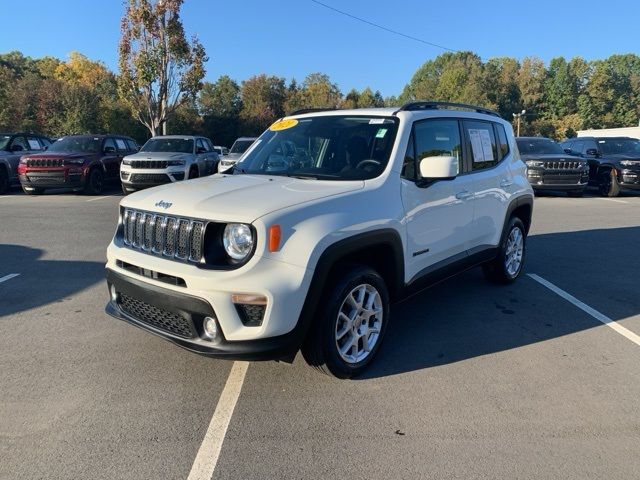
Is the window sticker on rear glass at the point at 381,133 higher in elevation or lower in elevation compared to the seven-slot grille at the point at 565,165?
higher

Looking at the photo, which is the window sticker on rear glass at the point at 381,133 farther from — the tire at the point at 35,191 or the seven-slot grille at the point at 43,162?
the tire at the point at 35,191

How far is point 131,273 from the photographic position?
347 cm

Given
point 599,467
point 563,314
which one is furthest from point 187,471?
point 563,314

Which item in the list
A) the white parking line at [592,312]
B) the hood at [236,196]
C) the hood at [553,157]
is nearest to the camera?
the hood at [236,196]

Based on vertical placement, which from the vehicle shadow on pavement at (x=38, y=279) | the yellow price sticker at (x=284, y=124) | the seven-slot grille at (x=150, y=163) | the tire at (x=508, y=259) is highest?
the yellow price sticker at (x=284, y=124)

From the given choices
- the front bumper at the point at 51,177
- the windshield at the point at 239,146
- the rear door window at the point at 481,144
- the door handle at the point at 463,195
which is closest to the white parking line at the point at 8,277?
the door handle at the point at 463,195

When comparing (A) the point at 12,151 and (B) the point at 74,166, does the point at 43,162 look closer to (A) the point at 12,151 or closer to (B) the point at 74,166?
(B) the point at 74,166

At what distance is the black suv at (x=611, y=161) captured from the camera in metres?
15.2

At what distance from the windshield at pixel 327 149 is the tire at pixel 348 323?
0.82 m

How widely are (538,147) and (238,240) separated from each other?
15228mm

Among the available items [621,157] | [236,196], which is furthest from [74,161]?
[621,157]

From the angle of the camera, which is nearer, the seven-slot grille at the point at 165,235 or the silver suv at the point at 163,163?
the seven-slot grille at the point at 165,235

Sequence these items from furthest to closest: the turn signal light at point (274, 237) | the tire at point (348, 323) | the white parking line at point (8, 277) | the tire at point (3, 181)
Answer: the tire at point (3, 181), the white parking line at point (8, 277), the tire at point (348, 323), the turn signal light at point (274, 237)

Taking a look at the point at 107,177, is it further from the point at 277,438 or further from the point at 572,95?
the point at 572,95
